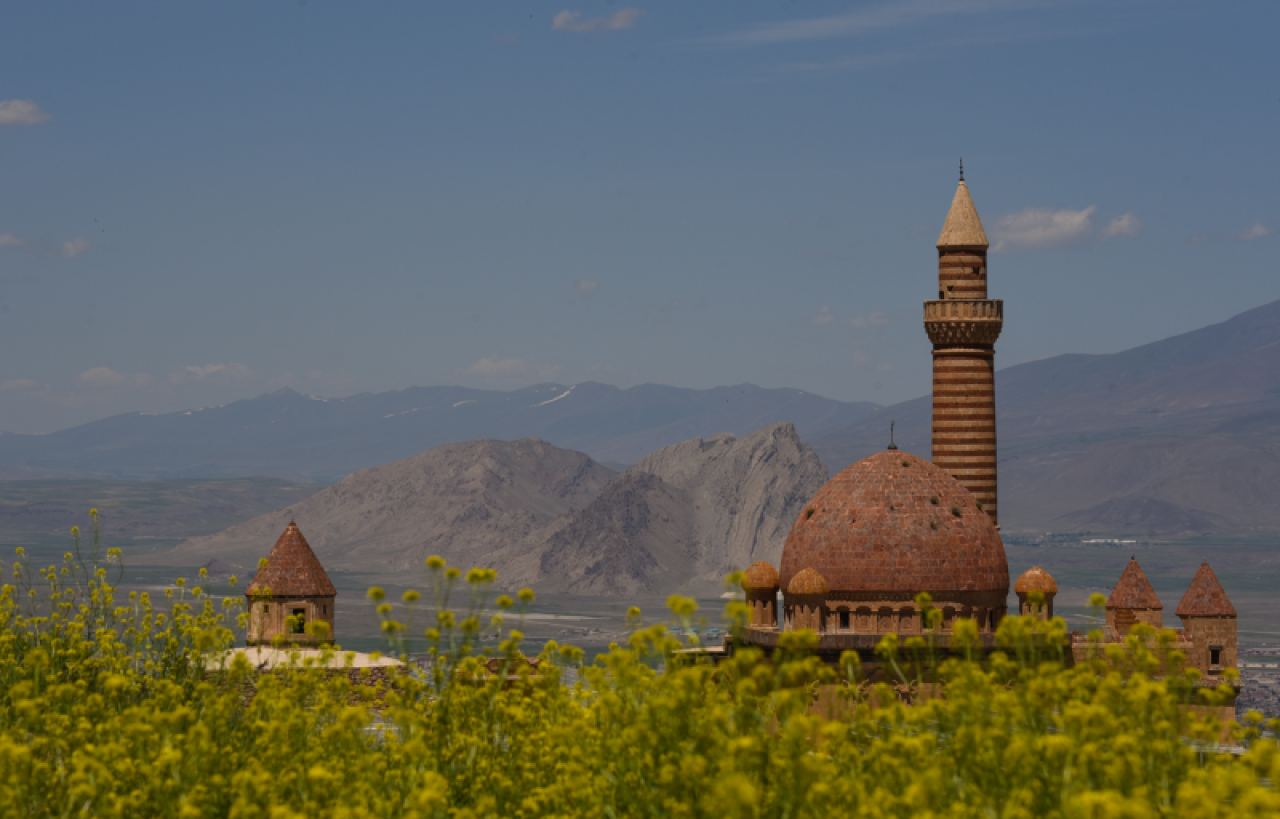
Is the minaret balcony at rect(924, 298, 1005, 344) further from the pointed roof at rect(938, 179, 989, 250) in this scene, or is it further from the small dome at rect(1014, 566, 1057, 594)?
the small dome at rect(1014, 566, 1057, 594)

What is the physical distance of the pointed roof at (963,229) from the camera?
48969mm

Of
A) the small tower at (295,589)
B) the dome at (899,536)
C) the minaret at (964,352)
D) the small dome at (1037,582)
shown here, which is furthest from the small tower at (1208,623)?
the small tower at (295,589)

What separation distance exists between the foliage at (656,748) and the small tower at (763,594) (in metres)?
25.0

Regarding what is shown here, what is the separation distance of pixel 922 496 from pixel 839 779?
27.6 metres

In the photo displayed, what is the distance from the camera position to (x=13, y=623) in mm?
25234

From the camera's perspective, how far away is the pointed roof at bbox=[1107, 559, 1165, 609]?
51.0 meters

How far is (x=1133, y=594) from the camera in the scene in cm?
5131

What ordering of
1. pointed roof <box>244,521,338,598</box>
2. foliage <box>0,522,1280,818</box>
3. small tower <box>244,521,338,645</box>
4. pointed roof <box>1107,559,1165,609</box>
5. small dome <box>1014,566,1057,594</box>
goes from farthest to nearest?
pointed roof <box>1107,559,1165,609</box>
pointed roof <box>244,521,338,598</box>
small tower <box>244,521,338,645</box>
small dome <box>1014,566,1057,594</box>
foliage <box>0,522,1280,818</box>

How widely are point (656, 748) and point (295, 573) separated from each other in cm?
3336

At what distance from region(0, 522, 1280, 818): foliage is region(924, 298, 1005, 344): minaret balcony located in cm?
3173

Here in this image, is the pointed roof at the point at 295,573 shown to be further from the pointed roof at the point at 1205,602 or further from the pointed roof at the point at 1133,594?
the pointed roof at the point at 1205,602

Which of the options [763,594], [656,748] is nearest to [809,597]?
[763,594]

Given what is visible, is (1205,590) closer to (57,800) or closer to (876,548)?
(876,548)

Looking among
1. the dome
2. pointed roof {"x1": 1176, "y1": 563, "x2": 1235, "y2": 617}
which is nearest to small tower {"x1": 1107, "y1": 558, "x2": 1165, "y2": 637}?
pointed roof {"x1": 1176, "y1": 563, "x2": 1235, "y2": 617}
